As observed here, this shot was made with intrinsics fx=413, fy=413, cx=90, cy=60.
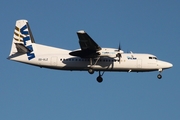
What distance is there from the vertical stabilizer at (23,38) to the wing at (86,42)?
506 cm

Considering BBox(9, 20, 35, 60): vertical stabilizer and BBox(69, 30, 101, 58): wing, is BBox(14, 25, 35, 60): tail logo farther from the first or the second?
BBox(69, 30, 101, 58): wing

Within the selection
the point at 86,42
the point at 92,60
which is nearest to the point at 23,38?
the point at 92,60

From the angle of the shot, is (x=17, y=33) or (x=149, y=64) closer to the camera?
(x=149, y=64)

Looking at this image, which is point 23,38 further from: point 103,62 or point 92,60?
point 103,62

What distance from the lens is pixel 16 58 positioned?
34.9 m

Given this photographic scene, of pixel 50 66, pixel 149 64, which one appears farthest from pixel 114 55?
pixel 50 66

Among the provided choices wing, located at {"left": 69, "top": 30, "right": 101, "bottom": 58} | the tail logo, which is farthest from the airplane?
the tail logo

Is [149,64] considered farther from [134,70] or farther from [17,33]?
[17,33]

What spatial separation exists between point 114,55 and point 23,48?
7725 millimetres

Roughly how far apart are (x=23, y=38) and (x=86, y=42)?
7.49 m

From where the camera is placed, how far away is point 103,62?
33938mm

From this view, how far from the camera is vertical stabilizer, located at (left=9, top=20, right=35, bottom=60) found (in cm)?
3494

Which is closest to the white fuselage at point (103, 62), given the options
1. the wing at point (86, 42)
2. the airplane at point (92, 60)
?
Result: the airplane at point (92, 60)

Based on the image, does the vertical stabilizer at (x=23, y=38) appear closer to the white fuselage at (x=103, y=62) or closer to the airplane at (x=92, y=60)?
the airplane at (x=92, y=60)
